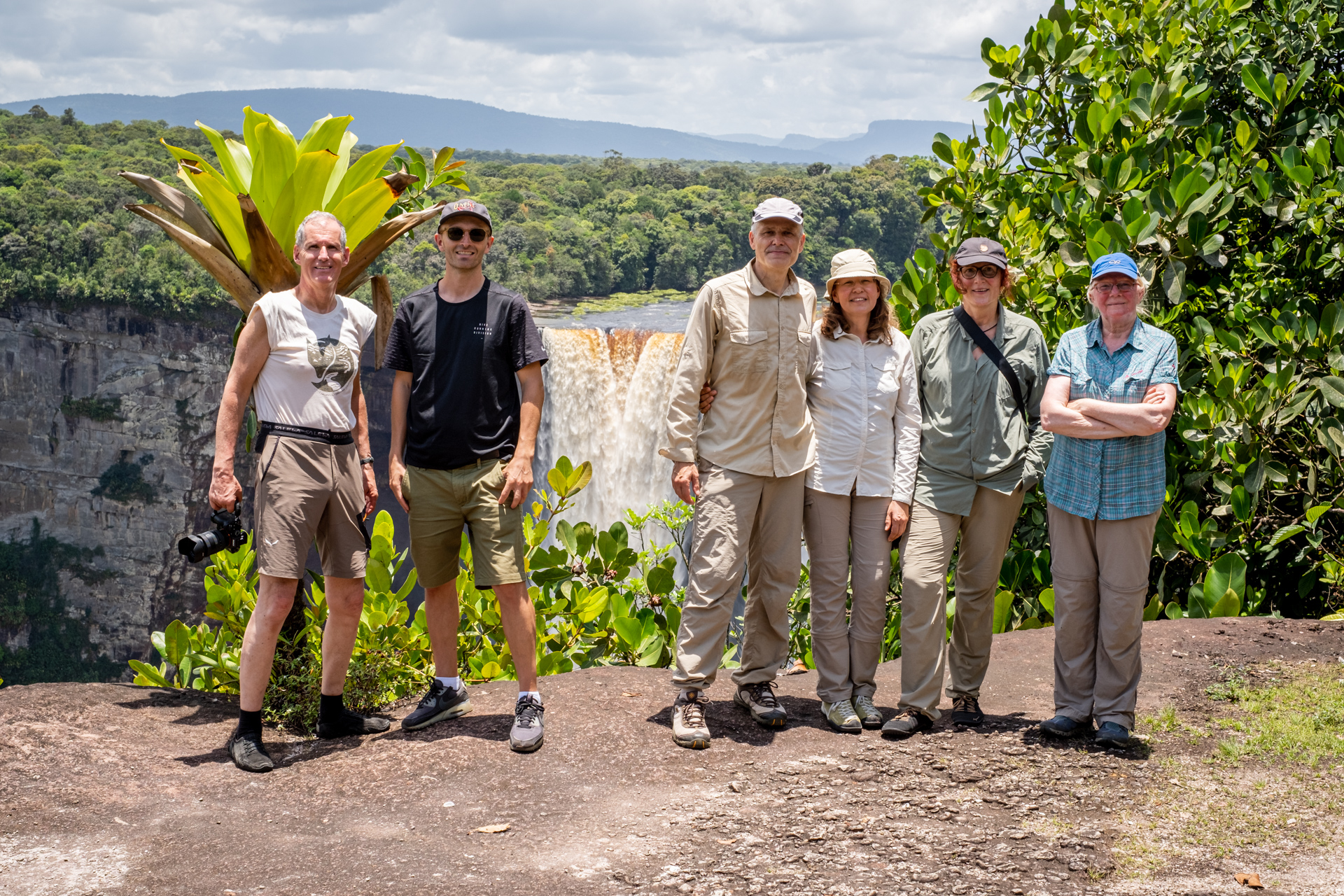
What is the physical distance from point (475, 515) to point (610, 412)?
1867 cm

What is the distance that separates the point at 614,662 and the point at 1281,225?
13.1 ft

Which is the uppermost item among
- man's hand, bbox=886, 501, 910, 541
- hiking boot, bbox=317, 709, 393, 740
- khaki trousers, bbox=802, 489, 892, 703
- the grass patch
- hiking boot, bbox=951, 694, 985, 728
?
the grass patch

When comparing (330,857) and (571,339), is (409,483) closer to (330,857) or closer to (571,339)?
(330,857)

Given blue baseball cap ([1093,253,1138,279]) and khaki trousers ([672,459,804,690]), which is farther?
khaki trousers ([672,459,804,690])

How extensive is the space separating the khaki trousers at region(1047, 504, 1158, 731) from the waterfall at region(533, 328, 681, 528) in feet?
58.0

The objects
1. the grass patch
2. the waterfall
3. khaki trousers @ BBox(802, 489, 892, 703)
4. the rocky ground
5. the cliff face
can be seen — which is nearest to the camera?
the rocky ground

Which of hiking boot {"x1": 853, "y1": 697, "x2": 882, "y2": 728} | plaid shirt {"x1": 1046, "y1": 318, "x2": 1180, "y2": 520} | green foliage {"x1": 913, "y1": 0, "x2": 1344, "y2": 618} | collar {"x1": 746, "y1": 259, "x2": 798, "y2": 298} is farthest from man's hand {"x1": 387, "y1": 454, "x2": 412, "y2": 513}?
green foliage {"x1": 913, "y1": 0, "x2": 1344, "y2": 618}

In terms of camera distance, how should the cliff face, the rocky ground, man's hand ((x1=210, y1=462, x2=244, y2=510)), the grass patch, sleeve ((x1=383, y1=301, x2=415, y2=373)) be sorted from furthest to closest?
the grass patch → the cliff face → sleeve ((x1=383, y1=301, x2=415, y2=373)) → man's hand ((x1=210, y1=462, x2=244, y2=510)) → the rocky ground

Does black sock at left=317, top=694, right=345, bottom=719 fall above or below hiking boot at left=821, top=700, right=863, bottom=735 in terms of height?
below

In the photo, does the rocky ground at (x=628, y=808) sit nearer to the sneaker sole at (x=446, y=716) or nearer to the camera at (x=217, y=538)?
the sneaker sole at (x=446, y=716)

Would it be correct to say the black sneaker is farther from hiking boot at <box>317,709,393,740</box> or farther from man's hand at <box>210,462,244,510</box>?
man's hand at <box>210,462,244,510</box>

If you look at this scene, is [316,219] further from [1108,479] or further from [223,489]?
[1108,479]

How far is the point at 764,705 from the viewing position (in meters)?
3.93

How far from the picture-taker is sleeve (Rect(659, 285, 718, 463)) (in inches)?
146
